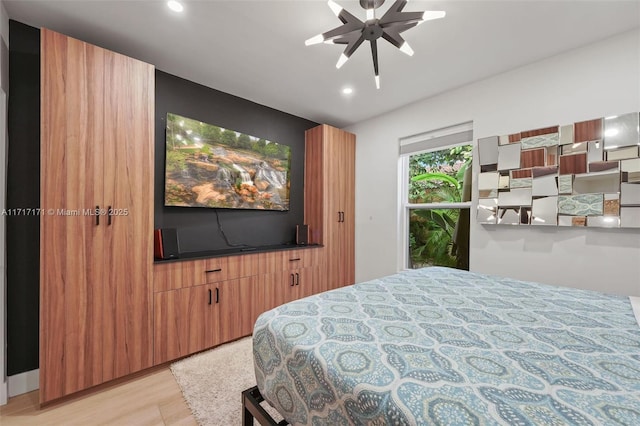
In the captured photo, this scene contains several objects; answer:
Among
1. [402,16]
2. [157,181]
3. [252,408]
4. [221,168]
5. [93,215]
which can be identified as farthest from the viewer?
[221,168]

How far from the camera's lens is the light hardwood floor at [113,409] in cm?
160

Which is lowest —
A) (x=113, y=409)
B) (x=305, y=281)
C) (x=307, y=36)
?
(x=113, y=409)

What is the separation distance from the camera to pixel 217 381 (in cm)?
194

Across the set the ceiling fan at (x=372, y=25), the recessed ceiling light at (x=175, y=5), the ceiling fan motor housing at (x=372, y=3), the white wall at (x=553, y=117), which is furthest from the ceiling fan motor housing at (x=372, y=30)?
the white wall at (x=553, y=117)

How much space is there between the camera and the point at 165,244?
2.30m

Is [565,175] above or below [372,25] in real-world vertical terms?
below

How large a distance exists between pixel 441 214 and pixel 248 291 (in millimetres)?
2405

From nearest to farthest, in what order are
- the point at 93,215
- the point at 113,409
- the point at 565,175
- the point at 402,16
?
1. the point at 402,16
2. the point at 113,409
3. the point at 93,215
4. the point at 565,175

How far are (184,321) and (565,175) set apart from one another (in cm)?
342

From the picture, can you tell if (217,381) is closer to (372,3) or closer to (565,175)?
(372,3)

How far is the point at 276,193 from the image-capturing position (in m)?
3.31

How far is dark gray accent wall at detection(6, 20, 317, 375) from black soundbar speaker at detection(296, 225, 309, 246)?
169 millimetres

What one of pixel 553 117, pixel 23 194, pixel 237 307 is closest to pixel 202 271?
pixel 237 307

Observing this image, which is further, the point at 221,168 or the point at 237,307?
the point at 221,168
